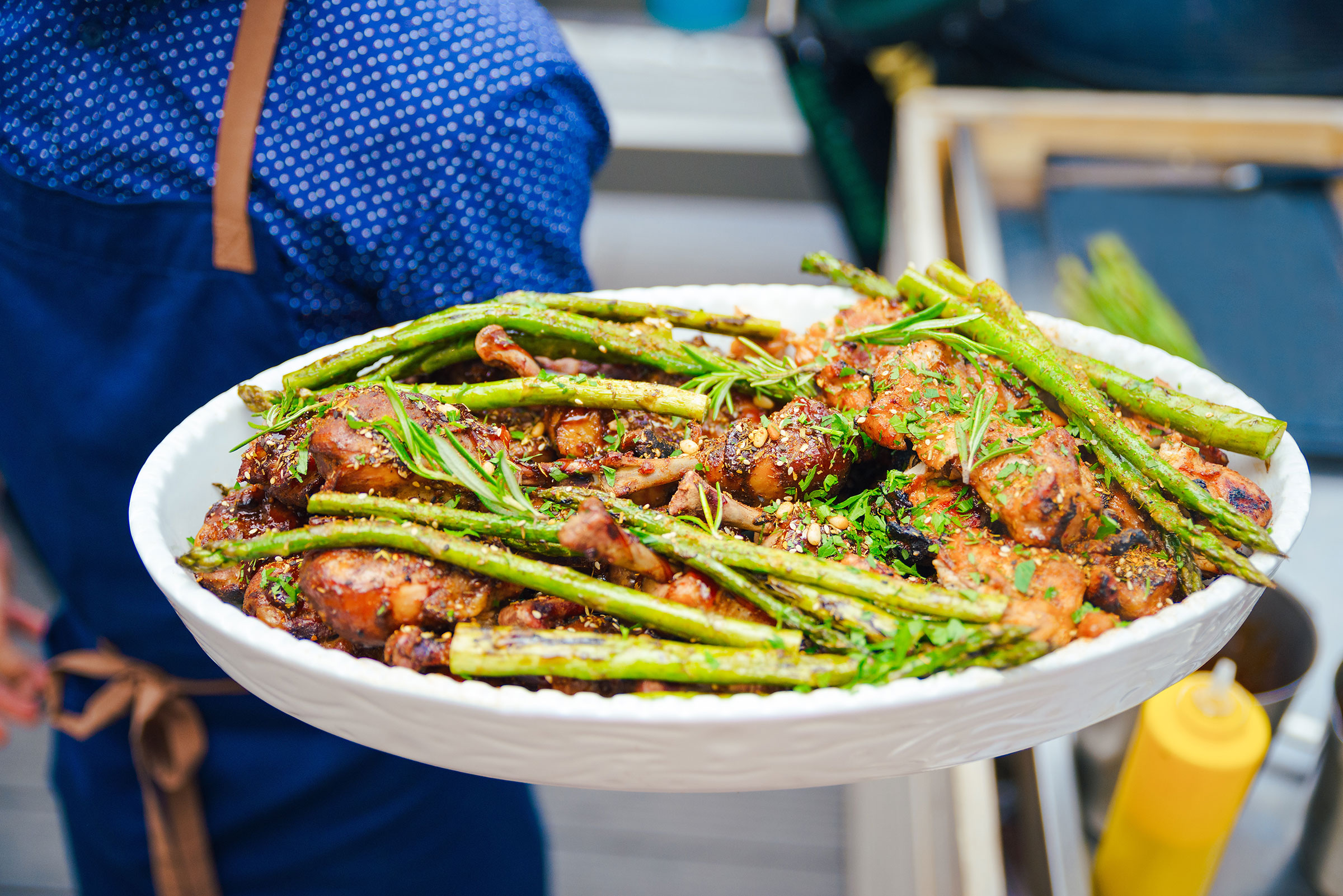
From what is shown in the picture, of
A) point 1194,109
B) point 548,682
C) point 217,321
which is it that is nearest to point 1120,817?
point 548,682

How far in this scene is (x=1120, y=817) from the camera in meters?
1.89

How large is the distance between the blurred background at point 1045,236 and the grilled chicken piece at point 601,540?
141cm

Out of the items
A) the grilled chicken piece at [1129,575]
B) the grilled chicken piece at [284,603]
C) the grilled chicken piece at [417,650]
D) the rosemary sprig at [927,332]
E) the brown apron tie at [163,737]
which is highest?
the rosemary sprig at [927,332]

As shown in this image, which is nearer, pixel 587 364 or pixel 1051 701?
pixel 1051 701

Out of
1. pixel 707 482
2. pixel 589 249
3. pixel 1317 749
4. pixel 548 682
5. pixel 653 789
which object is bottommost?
pixel 589 249

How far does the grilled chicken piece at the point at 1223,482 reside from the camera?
1.32 metres

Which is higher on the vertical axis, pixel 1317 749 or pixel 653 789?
pixel 653 789

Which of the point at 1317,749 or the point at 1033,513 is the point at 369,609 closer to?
the point at 1033,513

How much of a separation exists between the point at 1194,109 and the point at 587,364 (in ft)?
12.5

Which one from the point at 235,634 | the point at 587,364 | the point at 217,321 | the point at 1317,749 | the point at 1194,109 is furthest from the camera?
the point at 1194,109

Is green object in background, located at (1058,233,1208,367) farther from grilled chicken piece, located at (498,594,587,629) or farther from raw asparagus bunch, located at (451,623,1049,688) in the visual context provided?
grilled chicken piece, located at (498,594,587,629)

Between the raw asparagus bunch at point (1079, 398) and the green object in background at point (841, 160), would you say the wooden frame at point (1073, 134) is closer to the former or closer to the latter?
the green object in background at point (841, 160)

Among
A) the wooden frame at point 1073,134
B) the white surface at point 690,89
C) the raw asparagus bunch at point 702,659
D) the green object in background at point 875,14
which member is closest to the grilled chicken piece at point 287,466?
the raw asparagus bunch at point 702,659

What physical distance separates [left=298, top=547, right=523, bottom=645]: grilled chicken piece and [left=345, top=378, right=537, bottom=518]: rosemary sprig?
0.12 meters
